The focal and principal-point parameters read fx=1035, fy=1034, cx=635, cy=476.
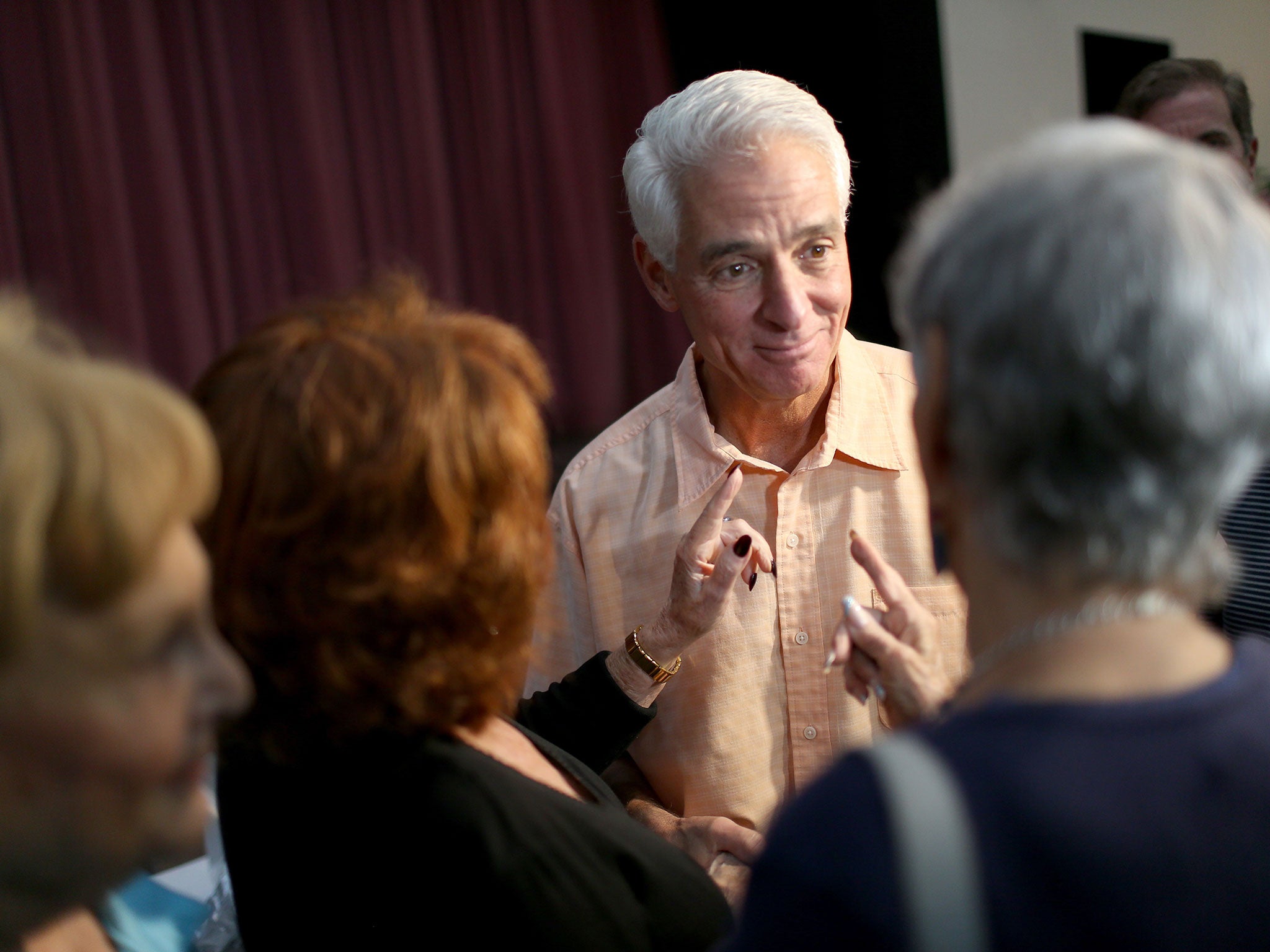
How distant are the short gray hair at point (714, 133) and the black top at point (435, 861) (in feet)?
3.58

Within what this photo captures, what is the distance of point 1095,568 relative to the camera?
2.44ft

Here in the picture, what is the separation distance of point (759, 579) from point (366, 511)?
92 centimetres

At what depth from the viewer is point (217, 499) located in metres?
0.92

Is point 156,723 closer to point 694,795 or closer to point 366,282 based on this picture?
point 366,282

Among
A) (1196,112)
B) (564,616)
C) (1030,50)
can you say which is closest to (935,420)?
(564,616)

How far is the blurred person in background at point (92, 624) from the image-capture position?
2.01ft

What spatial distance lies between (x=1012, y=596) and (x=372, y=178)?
9.05ft

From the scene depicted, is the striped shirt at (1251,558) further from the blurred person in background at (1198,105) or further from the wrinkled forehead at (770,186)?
the blurred person in background at (1198,105)

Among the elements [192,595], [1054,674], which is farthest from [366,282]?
[1054,674]

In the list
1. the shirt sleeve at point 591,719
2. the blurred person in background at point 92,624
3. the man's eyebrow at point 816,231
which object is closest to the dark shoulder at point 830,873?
the blurred person in background at point 92,624

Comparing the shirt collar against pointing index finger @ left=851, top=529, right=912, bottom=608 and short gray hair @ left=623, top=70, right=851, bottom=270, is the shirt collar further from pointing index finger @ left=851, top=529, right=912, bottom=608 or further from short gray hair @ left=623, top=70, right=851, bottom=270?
pointing index finger @ left=851, top=529, right=912, bottom=608

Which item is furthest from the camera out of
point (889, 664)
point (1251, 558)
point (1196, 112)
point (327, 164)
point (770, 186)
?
point (327, 164)

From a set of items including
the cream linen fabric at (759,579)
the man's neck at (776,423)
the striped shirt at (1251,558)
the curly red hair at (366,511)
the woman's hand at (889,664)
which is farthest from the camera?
the man's neck at (776,423)

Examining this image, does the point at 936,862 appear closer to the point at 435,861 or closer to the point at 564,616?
the point at 435,861
